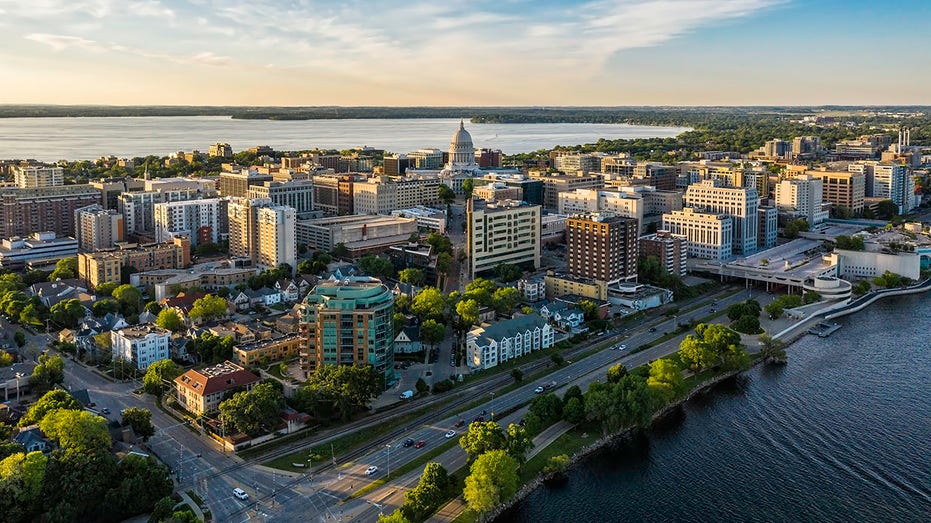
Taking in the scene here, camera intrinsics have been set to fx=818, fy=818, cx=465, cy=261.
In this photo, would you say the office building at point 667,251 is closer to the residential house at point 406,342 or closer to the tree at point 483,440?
the residential house at point 406,342

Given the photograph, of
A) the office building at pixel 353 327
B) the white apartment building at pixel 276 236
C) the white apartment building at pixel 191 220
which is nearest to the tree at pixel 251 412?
the office building at pixel 353 327

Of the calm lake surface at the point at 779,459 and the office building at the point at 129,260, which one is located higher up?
the office building at the point at 129,260

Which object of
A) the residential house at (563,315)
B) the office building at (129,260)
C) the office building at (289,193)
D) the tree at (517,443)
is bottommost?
the tree at (517,443)

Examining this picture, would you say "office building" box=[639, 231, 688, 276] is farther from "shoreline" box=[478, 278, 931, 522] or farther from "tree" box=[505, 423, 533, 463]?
"tree" box=[505, 423, 533, 463]

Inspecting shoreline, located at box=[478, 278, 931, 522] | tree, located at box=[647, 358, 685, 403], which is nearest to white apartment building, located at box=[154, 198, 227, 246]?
tree, located at box=[647, 358, 685, 403]

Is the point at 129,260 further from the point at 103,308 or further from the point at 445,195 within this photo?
the point at 445,195

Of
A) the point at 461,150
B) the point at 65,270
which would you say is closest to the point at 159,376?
the point at 65,270

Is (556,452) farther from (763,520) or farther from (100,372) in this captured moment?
(100,372)
